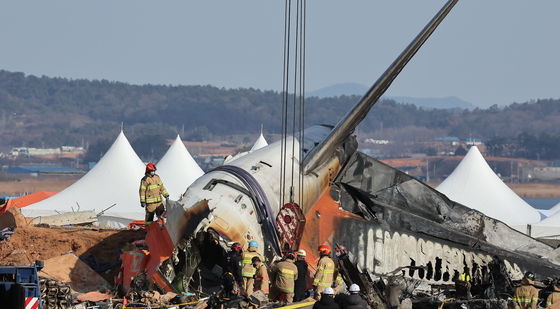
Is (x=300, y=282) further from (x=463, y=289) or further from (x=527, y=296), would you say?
(x=463, y=289)

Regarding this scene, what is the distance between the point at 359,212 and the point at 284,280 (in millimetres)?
7369

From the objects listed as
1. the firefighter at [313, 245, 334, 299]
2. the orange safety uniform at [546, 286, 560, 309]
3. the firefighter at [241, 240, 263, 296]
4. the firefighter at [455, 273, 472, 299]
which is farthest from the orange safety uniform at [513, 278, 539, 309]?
the firefighter at [241, 240, 263, 296]

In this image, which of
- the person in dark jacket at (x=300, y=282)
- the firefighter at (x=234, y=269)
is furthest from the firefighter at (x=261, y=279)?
the person in dark jacket at (x=300, y=282)

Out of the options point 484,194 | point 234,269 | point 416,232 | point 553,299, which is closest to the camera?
point 553,299

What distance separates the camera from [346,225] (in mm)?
28375

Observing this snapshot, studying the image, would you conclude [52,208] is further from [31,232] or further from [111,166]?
[31,232]

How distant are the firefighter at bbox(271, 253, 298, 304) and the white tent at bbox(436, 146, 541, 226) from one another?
28.3 metres

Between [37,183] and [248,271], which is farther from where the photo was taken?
[37,183]

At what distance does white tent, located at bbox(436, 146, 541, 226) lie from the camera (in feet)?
165

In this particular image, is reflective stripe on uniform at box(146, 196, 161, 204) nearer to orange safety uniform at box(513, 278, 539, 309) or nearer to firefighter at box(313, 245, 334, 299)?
firefighter at box(313, 245, 334, 299)

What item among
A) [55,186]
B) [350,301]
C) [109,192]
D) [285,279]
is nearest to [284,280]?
[285,279]

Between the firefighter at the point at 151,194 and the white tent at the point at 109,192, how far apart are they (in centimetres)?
1935

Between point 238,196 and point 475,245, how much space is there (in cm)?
707

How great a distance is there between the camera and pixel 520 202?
52156 millimetres
